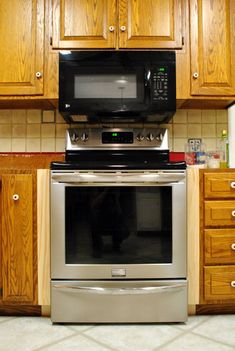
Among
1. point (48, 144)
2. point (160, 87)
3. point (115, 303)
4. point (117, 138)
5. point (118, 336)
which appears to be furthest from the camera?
point (48, 144)

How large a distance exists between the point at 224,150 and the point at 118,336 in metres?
1.36

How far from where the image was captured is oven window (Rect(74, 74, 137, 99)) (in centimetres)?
185

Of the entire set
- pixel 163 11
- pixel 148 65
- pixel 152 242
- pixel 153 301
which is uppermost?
pixel 163 11

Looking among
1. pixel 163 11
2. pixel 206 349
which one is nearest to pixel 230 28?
pixel 163 11

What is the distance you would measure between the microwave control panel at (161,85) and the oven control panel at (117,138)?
28 centimetres

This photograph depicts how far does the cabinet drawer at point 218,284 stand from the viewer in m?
1.66

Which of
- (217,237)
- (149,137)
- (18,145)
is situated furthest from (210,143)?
(18,145)

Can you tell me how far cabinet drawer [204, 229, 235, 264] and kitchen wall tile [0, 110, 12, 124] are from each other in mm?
1532

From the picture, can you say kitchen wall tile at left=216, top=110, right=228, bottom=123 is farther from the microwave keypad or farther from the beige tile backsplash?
the microwave keypad

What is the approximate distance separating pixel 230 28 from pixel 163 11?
1.38 feet

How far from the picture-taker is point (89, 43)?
1860mm

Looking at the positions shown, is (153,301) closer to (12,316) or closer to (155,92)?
(12,316)

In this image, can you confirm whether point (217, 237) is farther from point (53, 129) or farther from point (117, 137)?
point (53, 129)

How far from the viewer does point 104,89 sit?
1.86 metres
